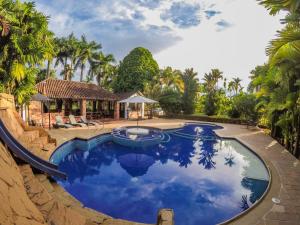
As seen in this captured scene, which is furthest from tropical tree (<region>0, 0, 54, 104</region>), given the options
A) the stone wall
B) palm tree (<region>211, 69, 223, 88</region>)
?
palm tree (<region>211, 69, 223, 88</region>)

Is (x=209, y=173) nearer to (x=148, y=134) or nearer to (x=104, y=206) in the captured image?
(x=104, y=206)

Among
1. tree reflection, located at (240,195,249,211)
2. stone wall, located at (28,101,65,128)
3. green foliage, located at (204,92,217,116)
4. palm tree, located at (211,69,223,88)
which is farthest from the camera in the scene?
palm tree, located at (211,69,223,88)

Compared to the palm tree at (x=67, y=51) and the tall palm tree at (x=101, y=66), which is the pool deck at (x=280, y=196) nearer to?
the palm tree at (x=67, y=51)

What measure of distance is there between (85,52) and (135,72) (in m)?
10.7

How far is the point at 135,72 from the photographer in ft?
109

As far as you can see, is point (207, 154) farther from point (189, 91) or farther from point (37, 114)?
point (189, 91)

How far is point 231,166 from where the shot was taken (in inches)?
449

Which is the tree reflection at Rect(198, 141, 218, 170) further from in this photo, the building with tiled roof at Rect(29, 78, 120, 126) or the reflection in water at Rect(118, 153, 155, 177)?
the building with tiled roof at Rect(29, 78, 120, 126)

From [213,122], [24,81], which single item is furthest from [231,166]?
[213,122]

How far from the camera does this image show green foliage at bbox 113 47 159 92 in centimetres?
3334

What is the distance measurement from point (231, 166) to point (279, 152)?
115 inches

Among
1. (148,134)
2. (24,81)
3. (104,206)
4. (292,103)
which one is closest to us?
(104,206)

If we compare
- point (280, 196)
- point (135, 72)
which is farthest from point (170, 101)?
point (280, 196)

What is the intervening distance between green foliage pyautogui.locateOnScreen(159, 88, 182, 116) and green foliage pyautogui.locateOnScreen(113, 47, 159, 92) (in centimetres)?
376
